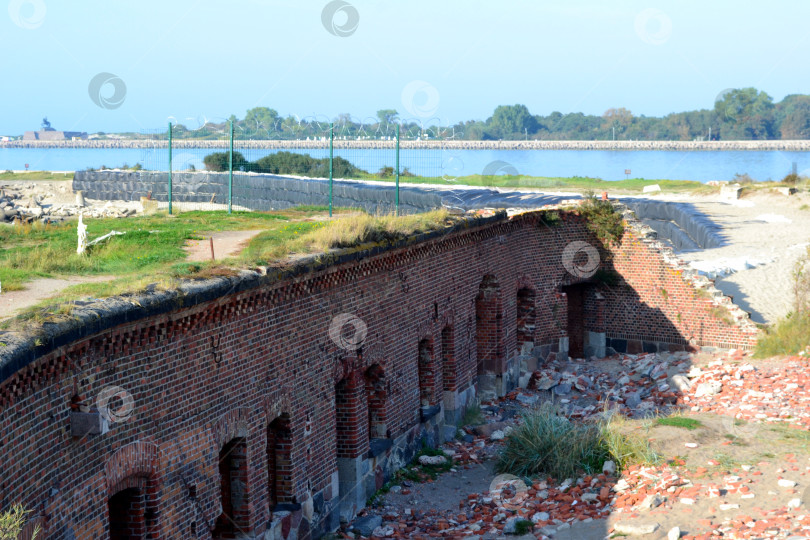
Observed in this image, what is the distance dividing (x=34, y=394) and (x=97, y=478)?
121cm

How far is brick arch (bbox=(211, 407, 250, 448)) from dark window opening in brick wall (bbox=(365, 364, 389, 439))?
4451 millimetres

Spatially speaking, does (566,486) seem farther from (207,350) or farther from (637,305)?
(637,305)

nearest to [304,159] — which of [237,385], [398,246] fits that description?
[398,246]

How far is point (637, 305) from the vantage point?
2352 centimetres

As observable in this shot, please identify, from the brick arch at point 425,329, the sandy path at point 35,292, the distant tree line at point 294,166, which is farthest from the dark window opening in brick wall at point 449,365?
the distant tree line at point 294,166

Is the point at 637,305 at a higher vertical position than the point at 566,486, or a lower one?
higher

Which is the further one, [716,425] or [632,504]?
[716,425]

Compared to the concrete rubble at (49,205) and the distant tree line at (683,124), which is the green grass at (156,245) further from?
the distant tree line at (683,124)

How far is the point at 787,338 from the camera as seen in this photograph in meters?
20.7

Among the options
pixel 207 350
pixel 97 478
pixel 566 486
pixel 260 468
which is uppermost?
pixel 207 350

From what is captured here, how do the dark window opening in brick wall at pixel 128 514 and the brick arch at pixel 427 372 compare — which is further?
the brick arch at pixel 427 372

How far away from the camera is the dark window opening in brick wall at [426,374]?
56.0 ft

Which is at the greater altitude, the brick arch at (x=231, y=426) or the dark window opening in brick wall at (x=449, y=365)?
the brick arch at (x=231, y=426)

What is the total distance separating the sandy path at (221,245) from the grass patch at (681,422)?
7769mm
